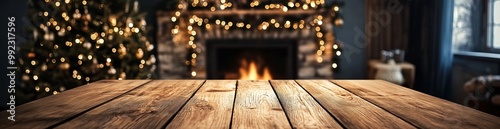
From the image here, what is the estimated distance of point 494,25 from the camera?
3441 mm

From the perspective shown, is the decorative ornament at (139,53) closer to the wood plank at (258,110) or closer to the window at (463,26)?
the wood plank at (258,110)

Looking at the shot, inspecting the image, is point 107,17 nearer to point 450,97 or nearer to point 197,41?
point 197,41

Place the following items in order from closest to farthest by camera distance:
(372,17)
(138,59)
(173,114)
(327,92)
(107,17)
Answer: (173,114) → (327,92) → (107,17) → (138,59) → (372,17)

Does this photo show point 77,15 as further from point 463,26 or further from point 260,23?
point 463,26

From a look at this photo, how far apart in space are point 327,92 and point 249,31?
10.1 feet

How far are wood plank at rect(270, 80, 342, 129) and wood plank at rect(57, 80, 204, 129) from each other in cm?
26

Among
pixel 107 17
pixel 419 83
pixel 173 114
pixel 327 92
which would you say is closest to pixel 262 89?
pixel 327 92

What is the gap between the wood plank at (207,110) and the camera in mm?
803

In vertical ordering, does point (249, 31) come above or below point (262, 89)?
above

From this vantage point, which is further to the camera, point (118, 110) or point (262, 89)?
point (262, 89)

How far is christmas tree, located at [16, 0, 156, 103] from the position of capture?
328 cm

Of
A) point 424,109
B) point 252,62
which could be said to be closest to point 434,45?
point 252,62

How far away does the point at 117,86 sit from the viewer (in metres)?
1.45

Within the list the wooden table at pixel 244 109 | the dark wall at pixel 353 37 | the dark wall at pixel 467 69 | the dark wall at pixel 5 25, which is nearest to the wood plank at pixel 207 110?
the wooden table at pixel 244 109
